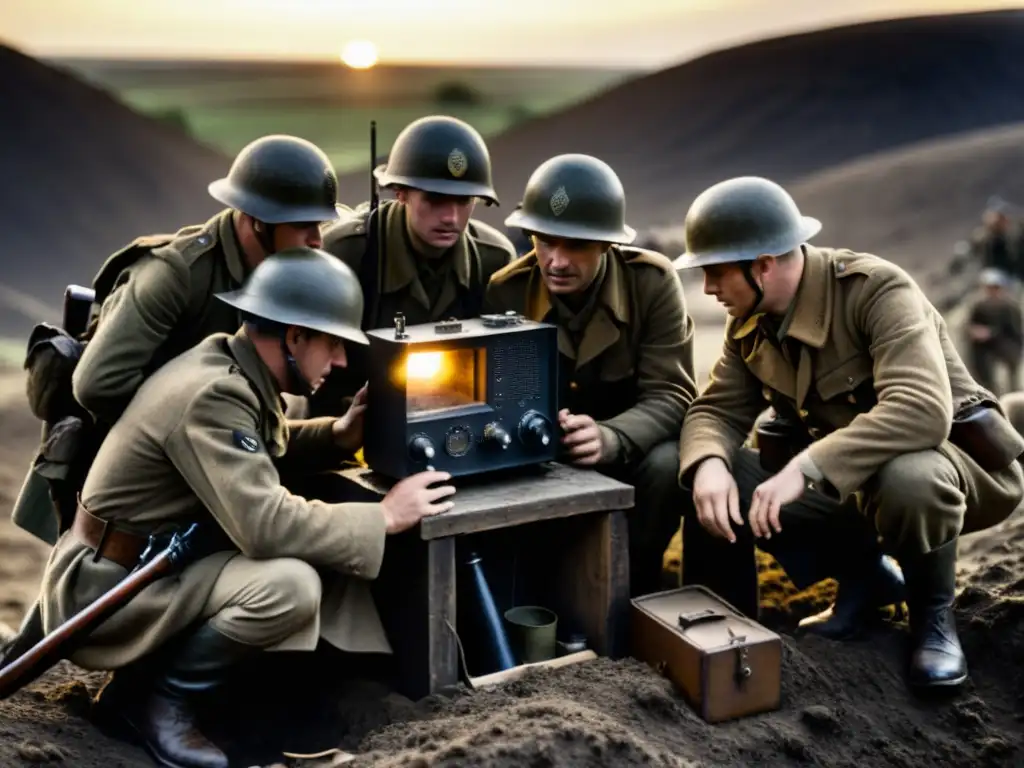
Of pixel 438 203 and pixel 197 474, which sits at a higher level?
pixel 438 203

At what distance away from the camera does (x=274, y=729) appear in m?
4.53

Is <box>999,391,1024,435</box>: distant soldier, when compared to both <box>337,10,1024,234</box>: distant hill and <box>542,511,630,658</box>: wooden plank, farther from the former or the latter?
<box>337,10,1024,234</box>: distant hill

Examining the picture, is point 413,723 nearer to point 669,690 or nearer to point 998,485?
point 669,690

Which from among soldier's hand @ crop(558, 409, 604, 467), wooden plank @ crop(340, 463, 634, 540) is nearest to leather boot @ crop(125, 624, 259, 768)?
wooden plank @ crop(340, 463, 634, 540)

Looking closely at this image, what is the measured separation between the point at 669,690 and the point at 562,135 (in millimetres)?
12861

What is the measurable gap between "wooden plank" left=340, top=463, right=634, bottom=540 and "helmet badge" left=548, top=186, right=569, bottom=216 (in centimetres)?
105

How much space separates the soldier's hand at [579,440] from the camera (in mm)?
4926

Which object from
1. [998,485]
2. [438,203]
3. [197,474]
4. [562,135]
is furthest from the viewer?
[562,135]

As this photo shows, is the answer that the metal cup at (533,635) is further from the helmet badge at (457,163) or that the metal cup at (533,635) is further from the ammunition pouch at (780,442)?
the helmet badge at (457,163)

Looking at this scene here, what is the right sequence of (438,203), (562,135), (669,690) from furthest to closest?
(562,135)
(438,203)
(669,690)

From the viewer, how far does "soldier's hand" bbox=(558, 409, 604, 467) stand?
4.93 metres

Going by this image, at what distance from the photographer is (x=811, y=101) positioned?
19.5m

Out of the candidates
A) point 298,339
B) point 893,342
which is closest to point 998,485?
point 893,342

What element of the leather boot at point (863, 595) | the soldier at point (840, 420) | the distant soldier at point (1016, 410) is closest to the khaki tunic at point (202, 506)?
the soldier at point (840, 420)
